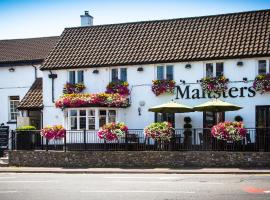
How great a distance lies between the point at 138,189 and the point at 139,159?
9402 mm

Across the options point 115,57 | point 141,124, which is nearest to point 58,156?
point 141,124

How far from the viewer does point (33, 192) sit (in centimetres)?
1456

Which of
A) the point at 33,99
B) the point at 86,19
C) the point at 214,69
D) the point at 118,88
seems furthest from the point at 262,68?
the point at 33,99

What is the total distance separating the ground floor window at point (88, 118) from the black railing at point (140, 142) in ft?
3.39

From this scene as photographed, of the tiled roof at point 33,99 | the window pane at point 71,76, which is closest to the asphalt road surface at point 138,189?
the window pane at point 71,76

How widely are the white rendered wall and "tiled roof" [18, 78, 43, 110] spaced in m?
1.09

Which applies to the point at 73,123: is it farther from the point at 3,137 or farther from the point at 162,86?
the point at 162,86

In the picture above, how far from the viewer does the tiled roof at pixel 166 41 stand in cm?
Answer: 2758

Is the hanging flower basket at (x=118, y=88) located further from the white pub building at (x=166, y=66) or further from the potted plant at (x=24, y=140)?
the potted plant at (x=24, y=140)

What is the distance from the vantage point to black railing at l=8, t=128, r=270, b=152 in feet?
77.0

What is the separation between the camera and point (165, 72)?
28.6m

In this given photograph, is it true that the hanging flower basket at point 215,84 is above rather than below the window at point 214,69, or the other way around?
below

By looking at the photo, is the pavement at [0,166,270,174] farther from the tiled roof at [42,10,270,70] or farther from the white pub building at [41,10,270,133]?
the tiled roof at [42,10,270,70]

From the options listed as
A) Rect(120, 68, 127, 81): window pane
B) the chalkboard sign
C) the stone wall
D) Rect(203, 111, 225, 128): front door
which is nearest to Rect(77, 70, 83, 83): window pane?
Rect(120, 68, 127, 81): window pane
